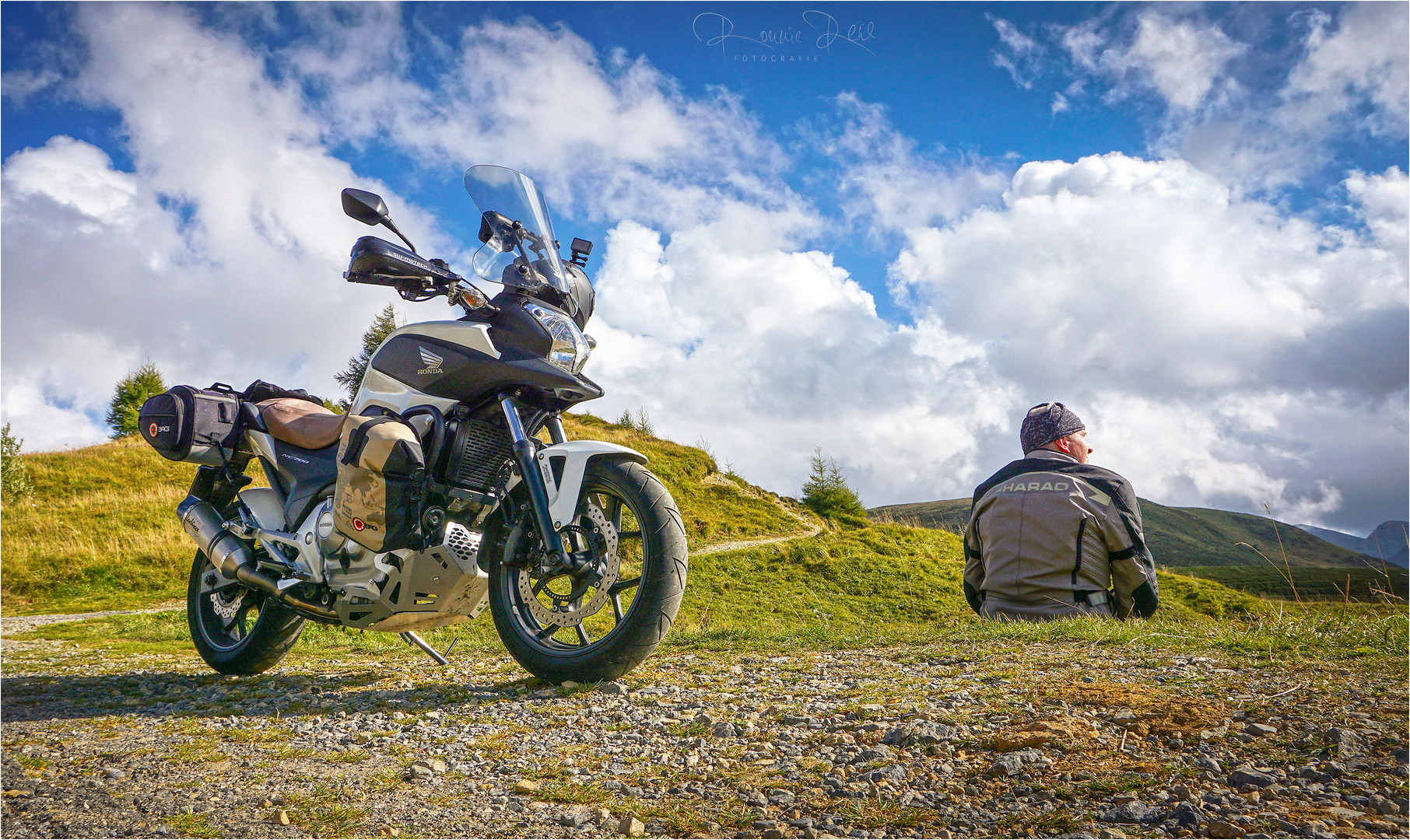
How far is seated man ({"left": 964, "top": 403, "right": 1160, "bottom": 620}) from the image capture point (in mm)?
4695

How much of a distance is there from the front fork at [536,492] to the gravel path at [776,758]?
536mm

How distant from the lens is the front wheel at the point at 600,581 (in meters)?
3.26

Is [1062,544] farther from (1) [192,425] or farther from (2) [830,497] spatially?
(2) [830,497]

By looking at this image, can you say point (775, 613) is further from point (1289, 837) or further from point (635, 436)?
point (635, 436)

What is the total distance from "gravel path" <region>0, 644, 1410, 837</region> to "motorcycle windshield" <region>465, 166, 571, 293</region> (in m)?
2.00

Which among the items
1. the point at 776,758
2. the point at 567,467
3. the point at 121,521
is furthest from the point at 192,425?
the point at 121,521

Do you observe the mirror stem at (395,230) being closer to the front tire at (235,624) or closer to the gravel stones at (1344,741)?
the front tire at (235,624)

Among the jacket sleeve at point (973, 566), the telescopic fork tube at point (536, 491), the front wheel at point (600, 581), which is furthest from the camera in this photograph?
the jacket sleeve at point (973, 566)

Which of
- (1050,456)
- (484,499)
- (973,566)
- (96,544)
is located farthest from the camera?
(96,544)

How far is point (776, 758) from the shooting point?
2252 mm

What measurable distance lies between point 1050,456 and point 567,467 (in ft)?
10.6

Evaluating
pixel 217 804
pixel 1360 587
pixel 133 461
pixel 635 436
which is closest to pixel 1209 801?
pixel 217 804

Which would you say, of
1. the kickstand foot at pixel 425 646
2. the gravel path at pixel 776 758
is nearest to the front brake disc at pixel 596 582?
the gravel path at pixel 776 758

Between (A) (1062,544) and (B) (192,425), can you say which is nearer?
(B) (192,425)
